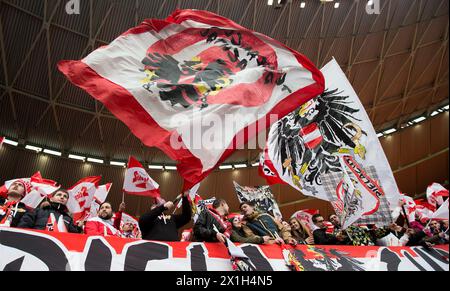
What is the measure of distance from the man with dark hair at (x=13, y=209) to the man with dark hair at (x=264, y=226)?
3268 mm

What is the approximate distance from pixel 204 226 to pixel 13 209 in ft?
8.84

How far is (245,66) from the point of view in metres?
5.48

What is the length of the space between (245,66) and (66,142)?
58.6 feet

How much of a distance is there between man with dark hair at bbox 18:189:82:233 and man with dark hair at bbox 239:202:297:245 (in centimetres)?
263

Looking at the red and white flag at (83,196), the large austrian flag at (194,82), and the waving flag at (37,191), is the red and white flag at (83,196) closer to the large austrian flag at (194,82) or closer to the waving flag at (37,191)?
the waving flag at (37,191)

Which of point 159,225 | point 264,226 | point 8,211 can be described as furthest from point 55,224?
point 264,226

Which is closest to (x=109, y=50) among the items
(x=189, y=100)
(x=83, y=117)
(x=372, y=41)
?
(x=189, y=100)

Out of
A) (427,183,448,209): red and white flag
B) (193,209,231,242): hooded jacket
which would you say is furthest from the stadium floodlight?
(427,183,448,209): red and white flag

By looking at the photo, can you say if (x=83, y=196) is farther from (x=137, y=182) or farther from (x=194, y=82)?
(x=194, y=82)

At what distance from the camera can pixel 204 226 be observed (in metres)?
5.49

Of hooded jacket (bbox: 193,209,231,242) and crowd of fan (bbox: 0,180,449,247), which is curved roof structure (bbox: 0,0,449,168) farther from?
hooded jacket (bbox: 193,209,231,242)

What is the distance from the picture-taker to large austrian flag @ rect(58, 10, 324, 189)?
180 inches

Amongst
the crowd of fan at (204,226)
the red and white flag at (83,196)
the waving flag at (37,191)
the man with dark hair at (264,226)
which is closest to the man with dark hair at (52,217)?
the crowd of fan at (204,226)

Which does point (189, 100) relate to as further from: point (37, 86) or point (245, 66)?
point (37, 86)
